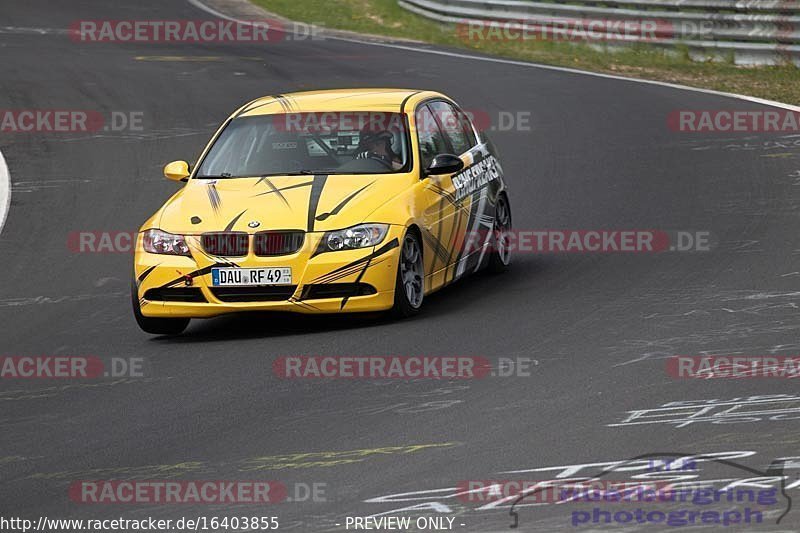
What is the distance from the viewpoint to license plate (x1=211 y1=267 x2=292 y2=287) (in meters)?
10.3

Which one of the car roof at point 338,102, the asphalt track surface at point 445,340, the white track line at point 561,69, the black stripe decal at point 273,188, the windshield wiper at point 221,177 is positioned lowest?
the asphalt track surface at point 445,340

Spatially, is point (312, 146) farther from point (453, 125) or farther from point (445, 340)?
point (445, 340)

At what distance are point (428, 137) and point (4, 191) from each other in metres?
6.11

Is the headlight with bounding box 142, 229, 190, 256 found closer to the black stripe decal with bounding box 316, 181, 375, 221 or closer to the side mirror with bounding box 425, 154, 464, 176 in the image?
the black stripe decal with bounding box 316, 181, 375, 221

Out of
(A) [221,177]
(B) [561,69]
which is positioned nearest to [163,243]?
(A) [221,177]

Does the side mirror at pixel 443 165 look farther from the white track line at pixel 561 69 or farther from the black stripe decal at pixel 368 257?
the white track line at pixel 561 69

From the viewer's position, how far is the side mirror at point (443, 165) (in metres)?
11.2

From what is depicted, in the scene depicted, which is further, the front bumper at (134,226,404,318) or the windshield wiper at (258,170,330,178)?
the windshield wiper at (258,170,330,178)

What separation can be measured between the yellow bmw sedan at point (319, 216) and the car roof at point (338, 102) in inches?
0.6

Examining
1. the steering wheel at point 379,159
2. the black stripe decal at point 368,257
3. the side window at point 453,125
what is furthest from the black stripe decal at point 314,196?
the side window at point 453,125

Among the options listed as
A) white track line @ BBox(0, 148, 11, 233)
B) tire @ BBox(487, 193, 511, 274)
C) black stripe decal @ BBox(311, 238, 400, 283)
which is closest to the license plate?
black stripe decal @ BBox(311, 238, 400, 283)

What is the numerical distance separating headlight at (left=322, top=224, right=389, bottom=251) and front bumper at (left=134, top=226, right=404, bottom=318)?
39mm

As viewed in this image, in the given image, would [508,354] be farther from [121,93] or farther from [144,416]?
[121,93]

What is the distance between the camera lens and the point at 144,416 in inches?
326
